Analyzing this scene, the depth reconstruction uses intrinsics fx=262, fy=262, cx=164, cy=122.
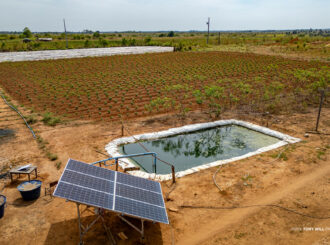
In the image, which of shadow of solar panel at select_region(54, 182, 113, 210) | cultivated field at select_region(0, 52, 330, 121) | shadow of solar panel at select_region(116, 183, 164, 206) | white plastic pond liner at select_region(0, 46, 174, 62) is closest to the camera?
shadow of solar panel at select_region(54, 182, 113, 210)

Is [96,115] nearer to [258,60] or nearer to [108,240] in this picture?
[108,240]

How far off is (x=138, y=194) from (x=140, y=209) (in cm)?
50

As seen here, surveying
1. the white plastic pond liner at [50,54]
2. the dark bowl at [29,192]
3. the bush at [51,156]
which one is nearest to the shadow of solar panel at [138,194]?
the dark bowl at [29,192]

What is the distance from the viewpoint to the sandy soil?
5434 millimetres

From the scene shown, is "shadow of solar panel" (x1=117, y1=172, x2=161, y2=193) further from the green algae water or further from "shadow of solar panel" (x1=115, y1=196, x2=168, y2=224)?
the green algae water

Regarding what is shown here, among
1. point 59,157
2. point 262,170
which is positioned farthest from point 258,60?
A: point 59,157

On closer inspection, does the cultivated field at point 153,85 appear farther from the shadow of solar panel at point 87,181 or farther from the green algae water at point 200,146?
the shadow of solar panel at point 87,181

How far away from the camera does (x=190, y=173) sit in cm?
775

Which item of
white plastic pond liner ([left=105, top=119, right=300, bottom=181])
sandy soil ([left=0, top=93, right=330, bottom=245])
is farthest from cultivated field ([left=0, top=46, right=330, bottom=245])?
white plastic pond liner ([left=105, top=119, right=300, bottom=181])

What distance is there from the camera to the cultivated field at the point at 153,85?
44.6 feet

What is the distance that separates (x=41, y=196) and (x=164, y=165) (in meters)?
3.81

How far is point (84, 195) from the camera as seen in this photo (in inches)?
191

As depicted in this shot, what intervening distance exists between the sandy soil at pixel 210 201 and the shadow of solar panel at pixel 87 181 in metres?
0.97

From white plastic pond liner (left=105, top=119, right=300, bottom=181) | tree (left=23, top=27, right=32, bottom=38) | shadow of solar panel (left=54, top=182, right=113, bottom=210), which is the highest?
tree (left=23, top=27, right=32, bottom=38)
